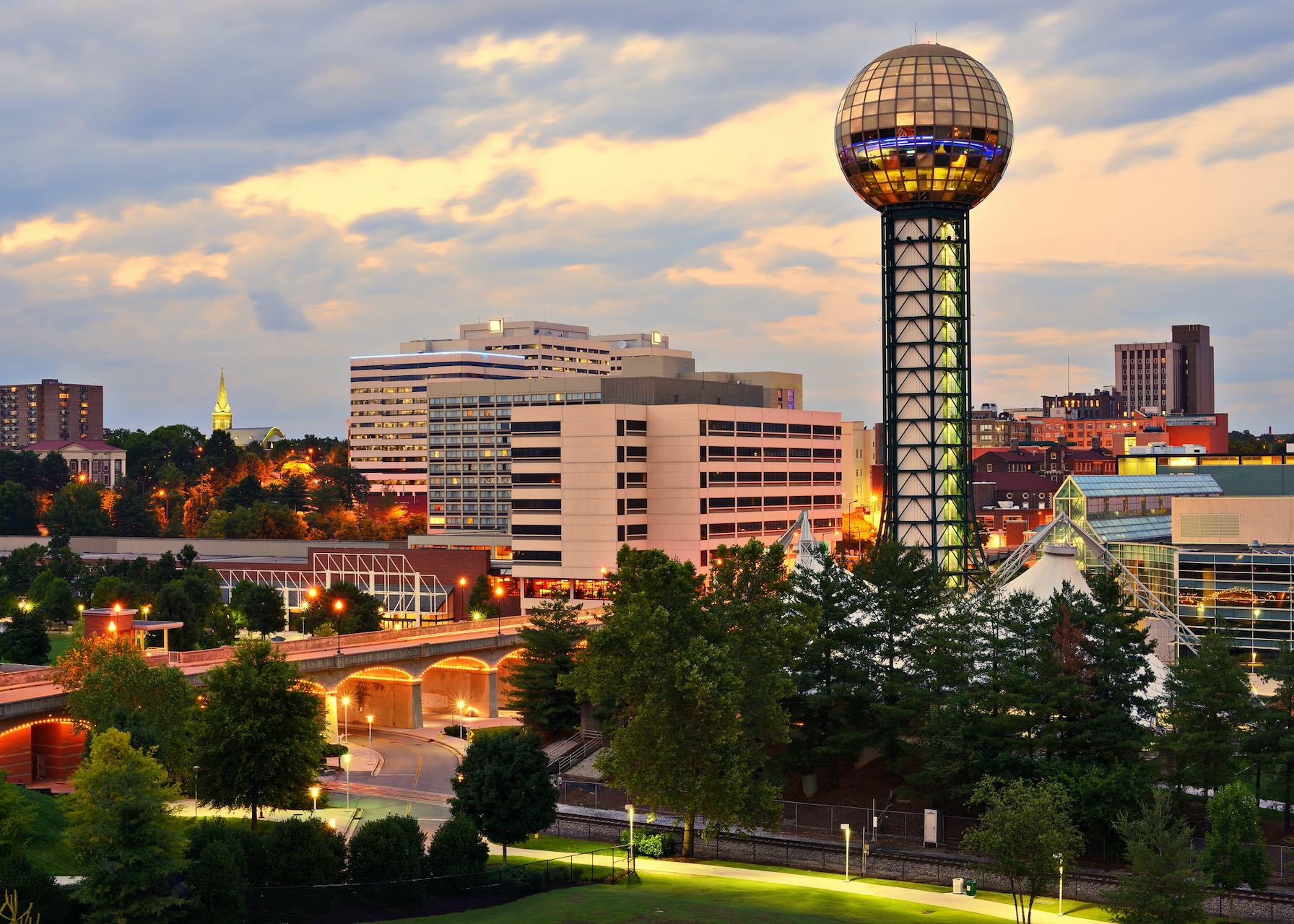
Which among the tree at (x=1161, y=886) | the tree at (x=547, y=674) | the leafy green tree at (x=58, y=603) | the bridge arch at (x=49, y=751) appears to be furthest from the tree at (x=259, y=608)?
the tree at (x=1161, y=886)

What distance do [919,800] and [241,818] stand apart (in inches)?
1316

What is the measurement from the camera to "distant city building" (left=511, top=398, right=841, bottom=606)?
149 m

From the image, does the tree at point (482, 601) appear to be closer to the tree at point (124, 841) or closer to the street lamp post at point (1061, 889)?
the street lamp post at point (1061, 889)

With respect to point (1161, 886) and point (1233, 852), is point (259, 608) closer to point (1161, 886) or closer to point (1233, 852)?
point (1233, 852)

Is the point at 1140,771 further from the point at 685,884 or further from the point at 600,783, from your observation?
the point at 600,783

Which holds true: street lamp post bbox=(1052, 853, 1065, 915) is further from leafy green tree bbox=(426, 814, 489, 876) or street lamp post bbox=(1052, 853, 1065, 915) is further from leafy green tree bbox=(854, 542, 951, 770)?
leafy green tree bbox=(426, 814, 489, 876)

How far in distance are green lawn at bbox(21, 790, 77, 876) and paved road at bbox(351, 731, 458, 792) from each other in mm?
23238

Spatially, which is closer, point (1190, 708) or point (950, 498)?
point (1190, 708)

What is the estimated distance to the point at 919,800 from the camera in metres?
72.2

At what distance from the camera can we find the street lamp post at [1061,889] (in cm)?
5569

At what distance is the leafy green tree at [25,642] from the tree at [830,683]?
221 ft

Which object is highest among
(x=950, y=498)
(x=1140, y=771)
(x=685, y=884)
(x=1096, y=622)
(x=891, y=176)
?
(x=891, y=176)

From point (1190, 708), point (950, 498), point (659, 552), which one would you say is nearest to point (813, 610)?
point (659, 552)

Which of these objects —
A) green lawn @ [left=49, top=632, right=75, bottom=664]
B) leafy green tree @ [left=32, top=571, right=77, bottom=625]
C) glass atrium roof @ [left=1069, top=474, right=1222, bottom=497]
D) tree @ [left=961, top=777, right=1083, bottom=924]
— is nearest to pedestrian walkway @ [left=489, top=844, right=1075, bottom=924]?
tree @ [left=961, top=777, right=1083, bottom=924]
